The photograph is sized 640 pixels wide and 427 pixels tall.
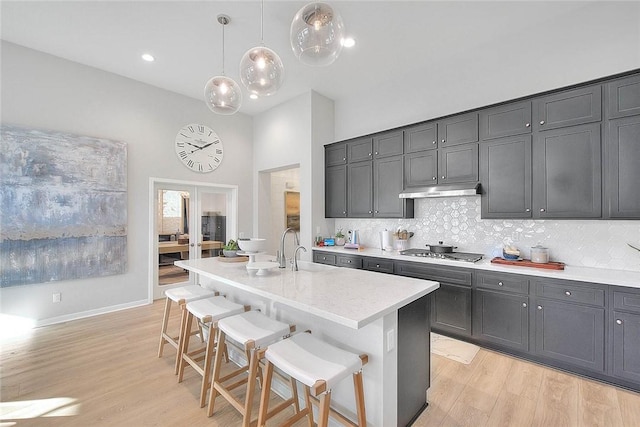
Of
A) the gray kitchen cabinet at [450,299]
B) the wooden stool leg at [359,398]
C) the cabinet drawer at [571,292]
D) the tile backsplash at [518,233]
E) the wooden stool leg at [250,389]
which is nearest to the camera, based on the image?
the wooden stool leg at [359,398]

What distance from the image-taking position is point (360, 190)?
14.2 ft

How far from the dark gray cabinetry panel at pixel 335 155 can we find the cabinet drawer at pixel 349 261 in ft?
5.11

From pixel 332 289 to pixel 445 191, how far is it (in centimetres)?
215

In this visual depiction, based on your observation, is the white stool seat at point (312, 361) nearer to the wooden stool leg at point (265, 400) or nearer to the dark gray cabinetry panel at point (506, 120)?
the wooden stool leg at point (265, 400)

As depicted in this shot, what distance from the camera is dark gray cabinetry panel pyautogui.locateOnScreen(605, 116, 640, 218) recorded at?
2.25 metres

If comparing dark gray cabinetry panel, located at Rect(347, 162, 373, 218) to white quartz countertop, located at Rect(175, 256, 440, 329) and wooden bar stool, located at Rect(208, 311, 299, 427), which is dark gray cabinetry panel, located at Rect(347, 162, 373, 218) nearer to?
white quartz countertop, located at Rect(175, 256, 440, 329)

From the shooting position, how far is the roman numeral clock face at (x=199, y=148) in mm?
4766

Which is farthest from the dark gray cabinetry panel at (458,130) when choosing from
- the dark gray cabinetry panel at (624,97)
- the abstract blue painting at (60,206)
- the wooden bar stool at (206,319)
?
the abstract blue painting at (60,206)

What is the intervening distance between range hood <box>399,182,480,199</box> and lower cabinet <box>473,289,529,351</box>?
1077 mm

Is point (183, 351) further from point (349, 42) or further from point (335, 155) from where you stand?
point (349, 42)

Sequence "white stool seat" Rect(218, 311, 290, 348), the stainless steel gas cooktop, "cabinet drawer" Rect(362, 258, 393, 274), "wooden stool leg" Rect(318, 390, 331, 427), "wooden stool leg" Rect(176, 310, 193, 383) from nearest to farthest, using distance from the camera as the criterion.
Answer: "wooden stool leg" Rect(318, 390, 331, 427)
"white stool seat" Rect(218, 311, 290, 348)
"wooden stool leg" Rect(176, 310, 193, 383)
the stainless steel gas cooktop
"cabinet drawer" Rect(362, 258, 393, 274)

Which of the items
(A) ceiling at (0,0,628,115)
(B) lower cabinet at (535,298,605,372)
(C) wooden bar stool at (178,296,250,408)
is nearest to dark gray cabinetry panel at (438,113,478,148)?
(A) ceiling at (0,0,628,115)

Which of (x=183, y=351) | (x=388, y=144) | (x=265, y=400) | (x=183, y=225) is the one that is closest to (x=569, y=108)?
(x=388, y=144)

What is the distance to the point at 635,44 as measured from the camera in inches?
99.0
